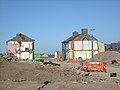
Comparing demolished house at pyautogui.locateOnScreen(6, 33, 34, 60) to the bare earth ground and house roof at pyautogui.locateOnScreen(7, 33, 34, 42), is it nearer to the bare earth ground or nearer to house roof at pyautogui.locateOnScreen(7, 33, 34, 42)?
house roof at pyautogui.locateOnScreen(7, 33, 34, 42)

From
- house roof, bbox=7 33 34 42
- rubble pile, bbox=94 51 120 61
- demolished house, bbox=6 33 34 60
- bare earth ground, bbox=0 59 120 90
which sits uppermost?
house roof, bbox=7 33 34 42

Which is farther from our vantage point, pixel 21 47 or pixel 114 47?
pixel 114 47

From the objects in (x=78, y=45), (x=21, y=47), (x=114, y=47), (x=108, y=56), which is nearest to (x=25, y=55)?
(x=21, y=47)

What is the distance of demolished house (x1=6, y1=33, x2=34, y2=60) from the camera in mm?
87213

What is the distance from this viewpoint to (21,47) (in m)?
88.2

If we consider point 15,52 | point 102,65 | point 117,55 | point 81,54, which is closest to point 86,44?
point 81,54

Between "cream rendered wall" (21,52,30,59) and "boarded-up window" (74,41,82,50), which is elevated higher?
"boarded-up window" (74,41,82,50)

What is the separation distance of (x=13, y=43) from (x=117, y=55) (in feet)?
117

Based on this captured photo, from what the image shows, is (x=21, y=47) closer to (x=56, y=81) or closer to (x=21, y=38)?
(x=21, y=38)

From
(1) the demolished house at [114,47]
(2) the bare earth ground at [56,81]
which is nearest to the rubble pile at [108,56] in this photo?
(1) the demolished house at [114,47]

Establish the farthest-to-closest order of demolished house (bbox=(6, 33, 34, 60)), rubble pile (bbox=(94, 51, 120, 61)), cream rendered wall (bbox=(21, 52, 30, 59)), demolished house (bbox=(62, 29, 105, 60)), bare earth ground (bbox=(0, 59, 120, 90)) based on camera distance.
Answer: demolished house (bbox=(6, 33, 34, 60)), cream rendered wall (bbox=(21, 52, 30, 59)), demolished house (bbox=(62, 29, 105, 60)), rubble pile (bbox=(94, 51, 120, 61)), bare earth ground (bbox=(0, 59, 120, 90))

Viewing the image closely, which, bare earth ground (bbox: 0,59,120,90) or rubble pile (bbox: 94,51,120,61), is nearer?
bare earth ground (bbox: 0,59,120,90)

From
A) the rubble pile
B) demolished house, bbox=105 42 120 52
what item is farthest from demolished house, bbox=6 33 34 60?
demolished house, bbox=105 42 120 52

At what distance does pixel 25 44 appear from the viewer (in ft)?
292
